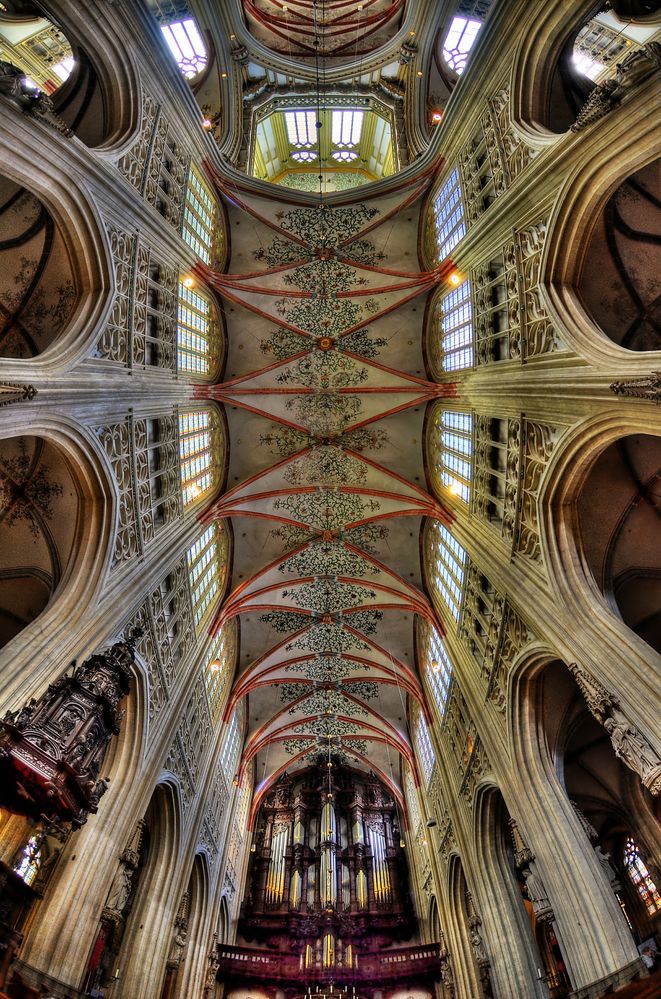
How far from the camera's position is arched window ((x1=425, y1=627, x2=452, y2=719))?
1944 centimetres

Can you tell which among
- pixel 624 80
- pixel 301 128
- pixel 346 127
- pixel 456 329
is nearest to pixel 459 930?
pixel 456 329

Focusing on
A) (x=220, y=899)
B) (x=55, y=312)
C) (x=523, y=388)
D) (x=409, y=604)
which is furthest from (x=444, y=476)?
(x=220, y=899)

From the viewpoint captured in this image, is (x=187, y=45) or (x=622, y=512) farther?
(x=187, y=45)

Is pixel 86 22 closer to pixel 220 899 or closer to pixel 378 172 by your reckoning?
pixel 378 172

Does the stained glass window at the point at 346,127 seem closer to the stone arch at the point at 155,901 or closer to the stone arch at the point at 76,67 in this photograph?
the stone arch at the point at 76,67

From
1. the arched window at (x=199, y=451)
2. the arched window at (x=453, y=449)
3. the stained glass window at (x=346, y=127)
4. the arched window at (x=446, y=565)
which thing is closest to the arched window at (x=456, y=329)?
the arched window at (x=453, y=449)

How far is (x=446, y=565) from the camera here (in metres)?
19.4

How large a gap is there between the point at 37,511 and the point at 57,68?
10.2m

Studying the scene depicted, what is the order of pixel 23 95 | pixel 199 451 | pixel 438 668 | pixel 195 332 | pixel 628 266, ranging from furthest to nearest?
pixel 438 668 < pixel 199 451 < pixel 195 332 < pixel 628 266 < pixel 23 95

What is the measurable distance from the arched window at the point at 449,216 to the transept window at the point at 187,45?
9.85 meters

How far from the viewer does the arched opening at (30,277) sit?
1092 cm

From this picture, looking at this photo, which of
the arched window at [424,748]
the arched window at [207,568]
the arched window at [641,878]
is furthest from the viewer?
the arched window at [424,748]

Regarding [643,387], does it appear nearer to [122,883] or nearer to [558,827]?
[558,827]

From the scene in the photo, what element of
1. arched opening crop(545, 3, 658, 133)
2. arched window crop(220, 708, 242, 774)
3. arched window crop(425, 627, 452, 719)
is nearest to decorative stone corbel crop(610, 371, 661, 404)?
arched opening crop(545, 3, 658, 133)
